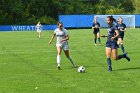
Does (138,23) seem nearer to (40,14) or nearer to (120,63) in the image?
(40,14)

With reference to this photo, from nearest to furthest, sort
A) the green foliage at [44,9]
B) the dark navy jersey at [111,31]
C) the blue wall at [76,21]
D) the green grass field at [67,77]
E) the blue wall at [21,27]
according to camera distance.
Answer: the green grass field at [67,77]
the dark navy jersey at [111,31]
the blue wall at [21,27]
the blue wall at [76,21]
the green foliage at [44,9]

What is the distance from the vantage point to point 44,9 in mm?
95062

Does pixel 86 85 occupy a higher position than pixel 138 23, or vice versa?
pixel 86 85

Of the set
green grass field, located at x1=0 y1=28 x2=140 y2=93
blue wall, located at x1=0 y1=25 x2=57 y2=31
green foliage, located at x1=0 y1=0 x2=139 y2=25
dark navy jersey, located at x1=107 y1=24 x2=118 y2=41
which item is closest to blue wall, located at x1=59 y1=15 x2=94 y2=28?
blue wall, located at x1=0 y1=25 x2=57 y2=31

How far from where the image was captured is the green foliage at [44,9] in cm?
8875

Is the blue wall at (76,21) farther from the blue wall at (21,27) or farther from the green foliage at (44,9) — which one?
the green foliage at (44,9)

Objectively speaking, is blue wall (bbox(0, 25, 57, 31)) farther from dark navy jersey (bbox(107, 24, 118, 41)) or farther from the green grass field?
dark navy jersey (bbox(107, 24, 118, 41))

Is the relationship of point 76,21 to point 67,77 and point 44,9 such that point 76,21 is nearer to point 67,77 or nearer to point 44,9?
point 44,9

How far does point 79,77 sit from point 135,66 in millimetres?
4041

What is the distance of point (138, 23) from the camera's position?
84.0m

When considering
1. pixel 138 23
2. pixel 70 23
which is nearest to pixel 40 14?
pixel 70 23

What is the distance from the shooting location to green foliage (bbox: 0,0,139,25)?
88.8 meters

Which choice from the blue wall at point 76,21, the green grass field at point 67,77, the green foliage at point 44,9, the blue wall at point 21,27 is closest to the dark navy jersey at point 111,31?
the green grass field at point 67,77

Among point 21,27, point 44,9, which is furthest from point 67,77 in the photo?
point 44,9
